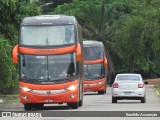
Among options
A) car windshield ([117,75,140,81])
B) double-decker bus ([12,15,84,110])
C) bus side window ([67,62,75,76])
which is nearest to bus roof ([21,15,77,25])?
double-decker bus ([12,15,84,110])

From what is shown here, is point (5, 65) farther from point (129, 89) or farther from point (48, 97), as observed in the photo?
point (48, 97)

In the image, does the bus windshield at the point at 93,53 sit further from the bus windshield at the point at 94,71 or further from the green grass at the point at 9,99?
the green grass at the point at 9,99

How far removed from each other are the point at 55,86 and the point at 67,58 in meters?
1.38

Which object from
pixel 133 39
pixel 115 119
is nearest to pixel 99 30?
pixel 133 39

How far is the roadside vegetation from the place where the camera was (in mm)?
44969

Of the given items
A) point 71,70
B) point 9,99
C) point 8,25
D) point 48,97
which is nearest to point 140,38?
point 9,99

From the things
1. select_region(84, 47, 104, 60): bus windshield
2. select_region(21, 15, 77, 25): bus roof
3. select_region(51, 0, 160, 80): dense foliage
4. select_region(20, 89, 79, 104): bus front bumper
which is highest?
select_region(21, 15, 77, 25): bus roof

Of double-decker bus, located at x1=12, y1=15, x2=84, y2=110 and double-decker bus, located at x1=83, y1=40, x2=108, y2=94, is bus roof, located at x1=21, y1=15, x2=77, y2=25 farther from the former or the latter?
double-decker bus, located at x1=83, y1=40, x2=108, y2=94

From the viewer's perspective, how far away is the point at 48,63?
2856cm

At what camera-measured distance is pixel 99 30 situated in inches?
3521

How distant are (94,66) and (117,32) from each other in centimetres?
2846

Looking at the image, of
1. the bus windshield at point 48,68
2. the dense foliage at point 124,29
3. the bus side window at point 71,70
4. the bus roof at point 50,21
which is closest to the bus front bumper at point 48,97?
the bus windshield at point 48,68

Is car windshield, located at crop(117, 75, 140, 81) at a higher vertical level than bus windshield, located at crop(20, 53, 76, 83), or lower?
lower

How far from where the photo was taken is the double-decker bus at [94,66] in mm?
53500
